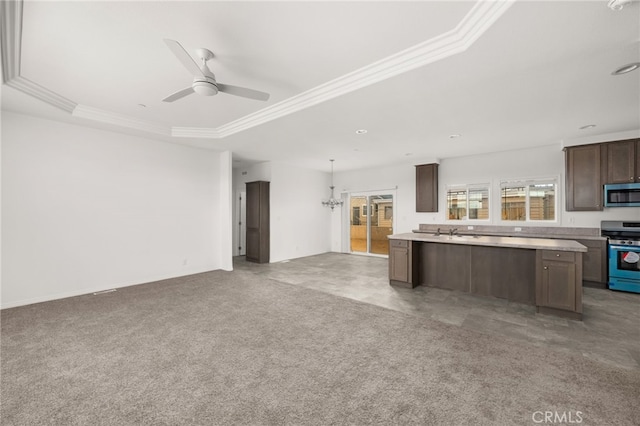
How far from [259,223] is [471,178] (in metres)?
5.50

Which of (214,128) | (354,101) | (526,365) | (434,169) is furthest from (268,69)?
(434,169)

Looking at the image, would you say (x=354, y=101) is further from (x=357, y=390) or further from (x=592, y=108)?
(x=592, y=108)

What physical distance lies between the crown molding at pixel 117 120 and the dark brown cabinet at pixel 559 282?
6333 millimetres

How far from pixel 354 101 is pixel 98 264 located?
197 inches

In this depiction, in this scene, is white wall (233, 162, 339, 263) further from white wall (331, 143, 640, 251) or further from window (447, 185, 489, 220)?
window (447, 185, 489, 220)

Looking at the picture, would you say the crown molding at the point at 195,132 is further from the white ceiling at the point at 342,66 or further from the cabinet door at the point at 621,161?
the cabinet door at the point at 621,161

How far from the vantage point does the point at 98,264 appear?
15.1ft

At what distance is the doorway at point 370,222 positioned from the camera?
8.26 m

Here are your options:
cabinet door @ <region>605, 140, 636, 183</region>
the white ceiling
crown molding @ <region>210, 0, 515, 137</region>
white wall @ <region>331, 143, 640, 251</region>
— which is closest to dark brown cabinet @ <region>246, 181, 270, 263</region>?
the white ceiling

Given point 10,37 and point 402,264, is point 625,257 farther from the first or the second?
point 10,37

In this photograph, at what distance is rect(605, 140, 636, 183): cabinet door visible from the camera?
185 inches

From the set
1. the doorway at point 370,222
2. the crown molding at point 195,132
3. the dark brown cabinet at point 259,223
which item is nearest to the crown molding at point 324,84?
the crown molding at point 195,132

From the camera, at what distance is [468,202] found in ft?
22.1

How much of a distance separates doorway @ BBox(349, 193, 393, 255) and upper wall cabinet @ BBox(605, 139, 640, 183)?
4525 mm
